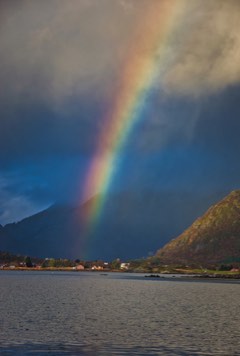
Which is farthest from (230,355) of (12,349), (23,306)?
(23,306)

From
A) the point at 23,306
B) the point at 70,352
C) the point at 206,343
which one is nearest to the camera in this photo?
the point at 70,352

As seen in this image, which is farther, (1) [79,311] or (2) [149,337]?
(1) [79,311]

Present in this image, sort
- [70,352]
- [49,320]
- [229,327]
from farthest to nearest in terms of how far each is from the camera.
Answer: [49,320] → [229,327] → [70,352]

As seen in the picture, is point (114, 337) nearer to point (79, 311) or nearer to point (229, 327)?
point (229, 327)

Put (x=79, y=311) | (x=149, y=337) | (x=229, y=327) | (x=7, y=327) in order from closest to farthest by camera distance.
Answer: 1. (x=149, y=337)
2. (x=7, y=327)
3. (x=229, y=327)
4. (x=79, y=311)

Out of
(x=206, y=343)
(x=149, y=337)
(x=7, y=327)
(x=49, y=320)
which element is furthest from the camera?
(x=49, y=320)

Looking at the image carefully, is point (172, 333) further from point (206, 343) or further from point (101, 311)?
point (101, 311)

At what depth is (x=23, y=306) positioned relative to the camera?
3937 inches

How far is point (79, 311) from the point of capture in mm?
93125

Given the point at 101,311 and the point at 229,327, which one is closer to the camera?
the point at 229,327

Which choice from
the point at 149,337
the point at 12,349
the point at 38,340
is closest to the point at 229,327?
the point at 149,337

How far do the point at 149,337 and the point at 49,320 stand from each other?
21.1 m

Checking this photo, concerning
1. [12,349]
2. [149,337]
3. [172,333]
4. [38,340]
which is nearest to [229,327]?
[172,333]

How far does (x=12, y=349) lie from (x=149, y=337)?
16967mm
